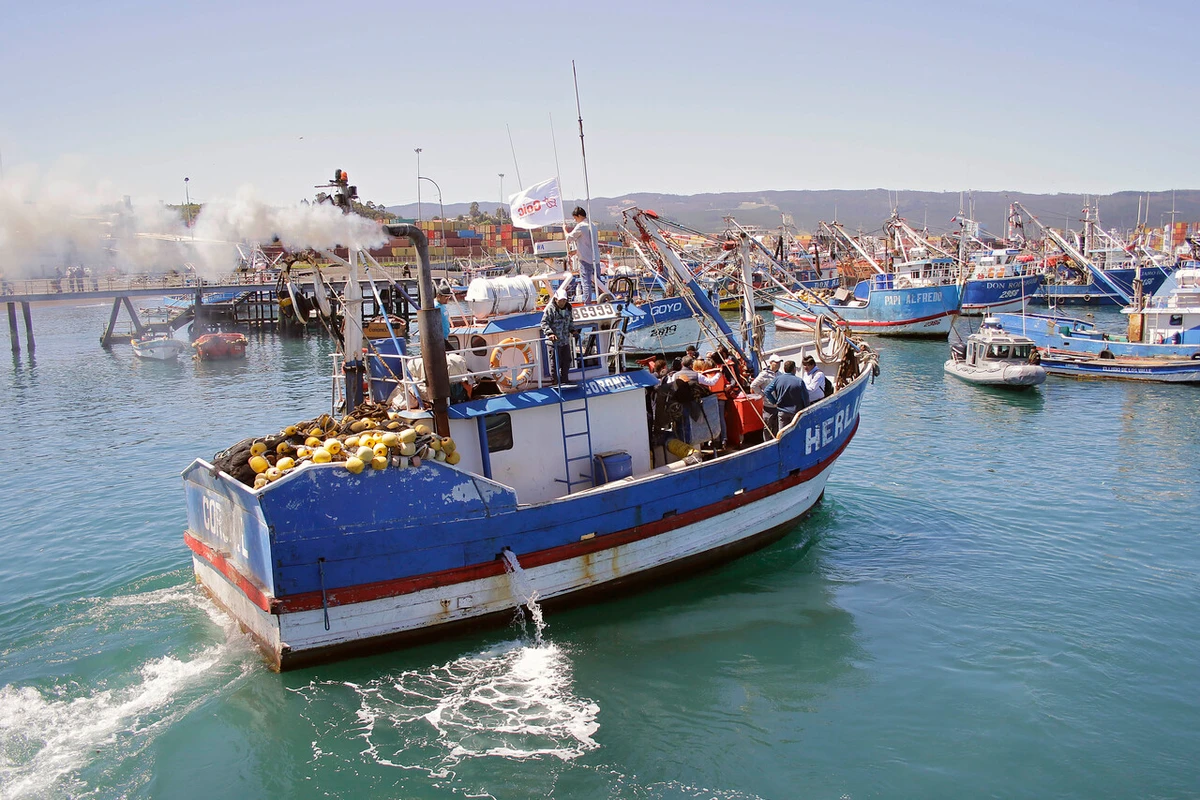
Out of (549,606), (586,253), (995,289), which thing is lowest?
(549,606)

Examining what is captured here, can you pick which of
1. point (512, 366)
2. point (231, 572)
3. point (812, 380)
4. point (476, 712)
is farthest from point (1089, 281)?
point (231, 572)

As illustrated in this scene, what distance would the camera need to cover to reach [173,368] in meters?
41.2

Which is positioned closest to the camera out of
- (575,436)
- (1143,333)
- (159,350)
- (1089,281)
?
(575,436)

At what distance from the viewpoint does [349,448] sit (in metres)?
9.61

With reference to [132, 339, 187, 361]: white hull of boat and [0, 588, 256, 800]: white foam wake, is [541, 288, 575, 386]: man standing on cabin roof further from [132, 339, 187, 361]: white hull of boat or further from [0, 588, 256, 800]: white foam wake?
[132, 339, 187, 361]: white hull of boat

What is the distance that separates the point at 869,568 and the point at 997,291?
140 feet

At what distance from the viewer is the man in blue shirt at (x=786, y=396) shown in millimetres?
13578

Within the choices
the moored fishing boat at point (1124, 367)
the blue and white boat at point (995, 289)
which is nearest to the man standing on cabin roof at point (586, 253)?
the moored fishing boat at point (1124, 367)

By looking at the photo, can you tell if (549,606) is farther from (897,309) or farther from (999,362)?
(897,309)

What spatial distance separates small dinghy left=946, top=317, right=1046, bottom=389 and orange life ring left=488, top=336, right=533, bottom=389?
23035 millimetres

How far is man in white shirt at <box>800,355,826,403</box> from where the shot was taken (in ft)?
48.2

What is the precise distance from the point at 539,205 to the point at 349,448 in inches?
369

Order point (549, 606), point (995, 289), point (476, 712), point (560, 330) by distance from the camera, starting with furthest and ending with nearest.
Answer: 1. point (995, 289)
2. point (560, 330)
3. point (549, 606)
4. point (476, 712)

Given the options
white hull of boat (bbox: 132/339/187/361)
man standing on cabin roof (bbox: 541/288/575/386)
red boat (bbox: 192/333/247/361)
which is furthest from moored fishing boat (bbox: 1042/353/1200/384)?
white hull of boat (bbox: 132/339/187/361)
